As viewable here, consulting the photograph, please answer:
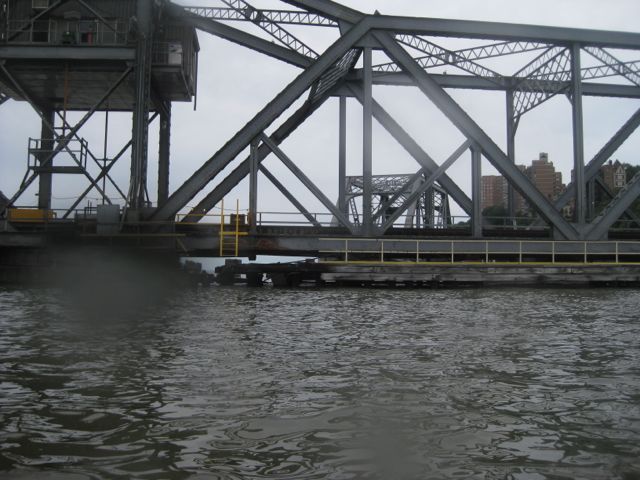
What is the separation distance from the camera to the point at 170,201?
22.4m

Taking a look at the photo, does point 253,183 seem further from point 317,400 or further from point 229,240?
point 317,400

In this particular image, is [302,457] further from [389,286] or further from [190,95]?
[190,95]

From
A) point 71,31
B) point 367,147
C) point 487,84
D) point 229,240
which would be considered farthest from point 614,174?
point 71,31

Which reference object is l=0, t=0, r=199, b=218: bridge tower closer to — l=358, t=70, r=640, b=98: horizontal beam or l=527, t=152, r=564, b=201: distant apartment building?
l=358, t=70, r=640, b=98: horizontal beam

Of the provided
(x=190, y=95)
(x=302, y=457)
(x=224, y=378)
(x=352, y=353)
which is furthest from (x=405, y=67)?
(x=302, y=457)

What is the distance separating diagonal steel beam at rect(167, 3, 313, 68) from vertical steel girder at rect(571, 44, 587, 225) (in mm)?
13901

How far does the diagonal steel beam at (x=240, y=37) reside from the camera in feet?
81.9

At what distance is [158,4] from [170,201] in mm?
10309

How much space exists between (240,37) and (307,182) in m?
8.58

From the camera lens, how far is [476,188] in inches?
998

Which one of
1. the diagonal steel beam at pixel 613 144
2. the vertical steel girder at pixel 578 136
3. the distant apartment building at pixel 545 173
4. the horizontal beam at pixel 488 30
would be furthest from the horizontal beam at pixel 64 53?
the distant apartment building at pixel 545 173

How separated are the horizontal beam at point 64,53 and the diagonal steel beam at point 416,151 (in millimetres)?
12760

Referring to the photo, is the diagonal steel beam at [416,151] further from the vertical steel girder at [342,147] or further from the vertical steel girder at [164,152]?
the vertical steel girder at [164,152]

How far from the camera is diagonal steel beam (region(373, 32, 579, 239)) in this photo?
80.3 feet
